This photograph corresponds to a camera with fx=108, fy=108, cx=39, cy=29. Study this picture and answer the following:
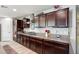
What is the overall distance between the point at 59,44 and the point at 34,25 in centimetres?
156

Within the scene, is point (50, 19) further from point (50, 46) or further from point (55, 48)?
point (55, 48)

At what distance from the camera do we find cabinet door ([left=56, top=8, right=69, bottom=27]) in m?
2.47

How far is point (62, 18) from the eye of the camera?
256cm

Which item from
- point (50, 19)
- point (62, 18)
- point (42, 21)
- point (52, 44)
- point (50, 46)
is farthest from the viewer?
point (42, 21)

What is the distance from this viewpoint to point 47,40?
303cm

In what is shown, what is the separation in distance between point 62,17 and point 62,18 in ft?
0.08

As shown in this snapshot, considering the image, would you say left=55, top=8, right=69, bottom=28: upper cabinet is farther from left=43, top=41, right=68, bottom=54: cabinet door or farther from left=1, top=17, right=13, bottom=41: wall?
left=1, top=17, right=13, bottom=41: wall

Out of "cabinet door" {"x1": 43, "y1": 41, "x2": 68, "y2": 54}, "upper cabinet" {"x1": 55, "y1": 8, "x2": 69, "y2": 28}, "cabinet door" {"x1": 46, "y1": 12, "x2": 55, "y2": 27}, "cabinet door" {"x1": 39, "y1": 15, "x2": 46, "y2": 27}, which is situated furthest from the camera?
"cabinet door" {"x1": 39, "y1": 15, "x2": 46, "y2": 27}

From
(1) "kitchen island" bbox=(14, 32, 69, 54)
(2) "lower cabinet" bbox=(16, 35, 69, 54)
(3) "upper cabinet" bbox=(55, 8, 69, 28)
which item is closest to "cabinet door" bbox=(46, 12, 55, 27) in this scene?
(3) "upper cabinet" bbox=(55, 8, 69, 28)

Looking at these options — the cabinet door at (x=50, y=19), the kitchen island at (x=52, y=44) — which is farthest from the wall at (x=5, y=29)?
the cabinet door at (x=50, y=19)

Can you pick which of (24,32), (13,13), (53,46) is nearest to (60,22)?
(53,46)

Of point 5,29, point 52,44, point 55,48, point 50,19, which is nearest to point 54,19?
point 50,19

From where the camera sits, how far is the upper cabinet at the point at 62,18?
2466 mm
